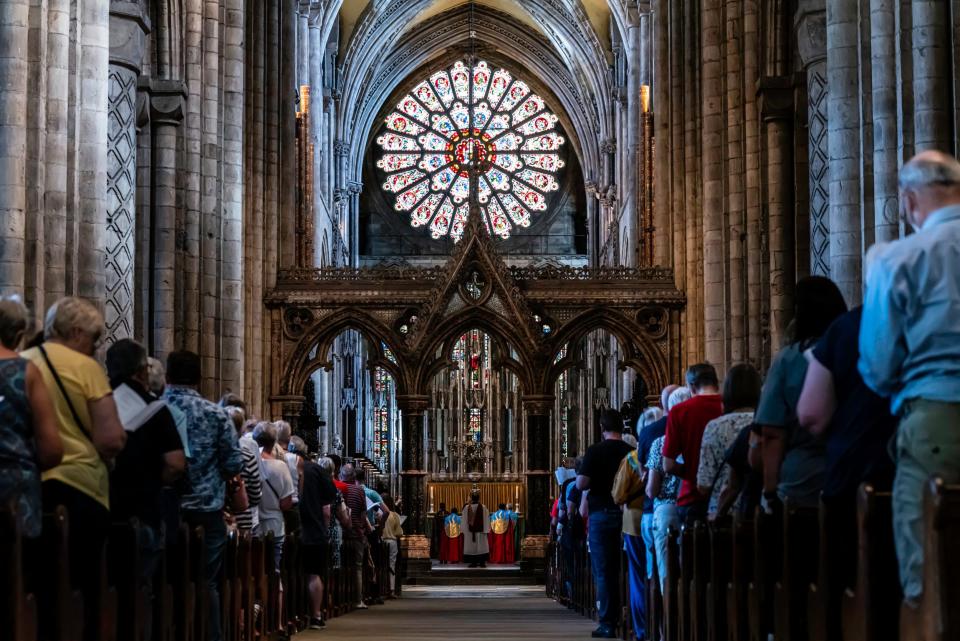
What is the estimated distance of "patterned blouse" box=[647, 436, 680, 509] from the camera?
407 inches

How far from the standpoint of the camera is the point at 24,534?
5.62m

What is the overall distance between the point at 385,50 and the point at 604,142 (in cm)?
802

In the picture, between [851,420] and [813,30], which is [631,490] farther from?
[813,30]

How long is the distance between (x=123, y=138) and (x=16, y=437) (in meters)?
12.6

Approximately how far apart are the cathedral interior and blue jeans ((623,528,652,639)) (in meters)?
3.32

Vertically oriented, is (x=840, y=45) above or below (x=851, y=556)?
above

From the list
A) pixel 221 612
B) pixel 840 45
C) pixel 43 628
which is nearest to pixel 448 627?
pixel 221 612

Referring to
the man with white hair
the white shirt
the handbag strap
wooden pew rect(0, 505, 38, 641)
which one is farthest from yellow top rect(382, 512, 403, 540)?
the man with white hair

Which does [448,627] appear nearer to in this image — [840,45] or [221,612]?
[221,612]

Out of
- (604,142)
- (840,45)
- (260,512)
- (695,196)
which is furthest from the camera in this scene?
(604,142)

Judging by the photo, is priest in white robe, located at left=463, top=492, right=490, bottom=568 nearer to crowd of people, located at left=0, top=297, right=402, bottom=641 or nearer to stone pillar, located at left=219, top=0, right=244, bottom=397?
stone pillar, located at left=219, top=0, right=244, bottom=397

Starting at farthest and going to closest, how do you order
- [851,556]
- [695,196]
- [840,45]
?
1. [695,196]
2. [840,45]
3. [851,556]

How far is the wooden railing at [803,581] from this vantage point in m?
4.18

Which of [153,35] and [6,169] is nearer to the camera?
[6,169]
